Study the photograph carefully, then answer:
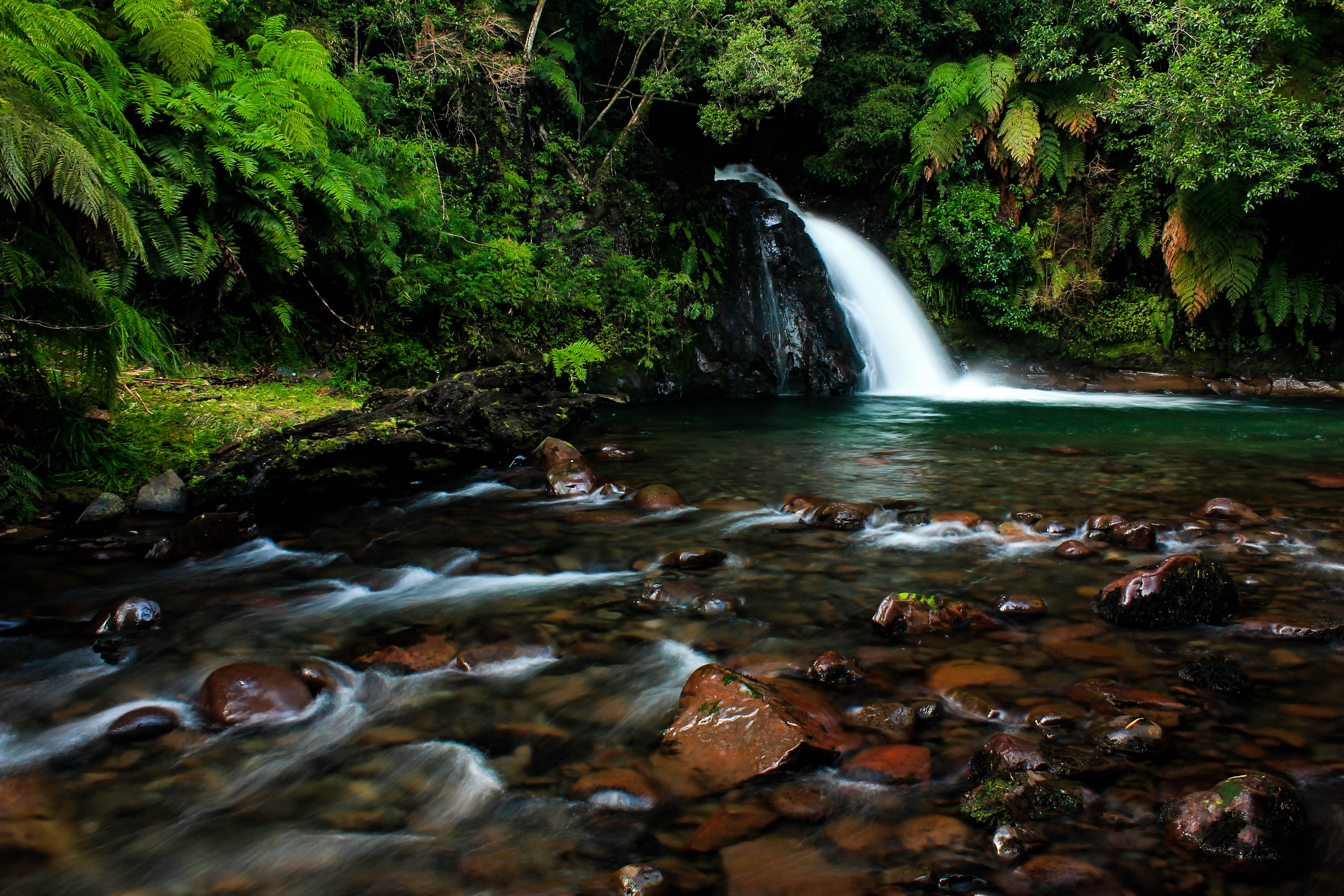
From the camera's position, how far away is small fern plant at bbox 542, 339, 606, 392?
363 inches

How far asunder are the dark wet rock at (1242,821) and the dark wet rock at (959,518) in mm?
2739

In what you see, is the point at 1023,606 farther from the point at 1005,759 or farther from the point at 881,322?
the point at 881,322

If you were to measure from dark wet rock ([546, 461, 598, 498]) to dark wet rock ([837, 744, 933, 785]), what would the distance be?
346cm

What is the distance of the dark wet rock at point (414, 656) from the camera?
2.91 meters

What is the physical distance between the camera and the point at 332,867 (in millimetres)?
1880

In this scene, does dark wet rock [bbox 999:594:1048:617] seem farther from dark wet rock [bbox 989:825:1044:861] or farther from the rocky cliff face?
the rocky cliff face

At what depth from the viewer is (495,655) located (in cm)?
295

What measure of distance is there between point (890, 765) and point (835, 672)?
52 centimetres

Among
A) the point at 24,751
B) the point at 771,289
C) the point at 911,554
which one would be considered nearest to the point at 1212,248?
the point at 771,289

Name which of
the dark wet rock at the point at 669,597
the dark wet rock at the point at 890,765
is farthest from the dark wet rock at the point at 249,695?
the dark wet rock at the point at 890,765

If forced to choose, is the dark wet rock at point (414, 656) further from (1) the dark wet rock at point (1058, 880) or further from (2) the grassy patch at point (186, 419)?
(2) the grassy patch at point (186, 419)

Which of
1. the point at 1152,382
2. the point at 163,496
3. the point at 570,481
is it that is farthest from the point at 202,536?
the point at 1152,382

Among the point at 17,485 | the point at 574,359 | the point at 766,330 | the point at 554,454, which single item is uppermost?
the point at 766,330

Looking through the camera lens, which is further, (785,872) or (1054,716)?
(1054,716)
